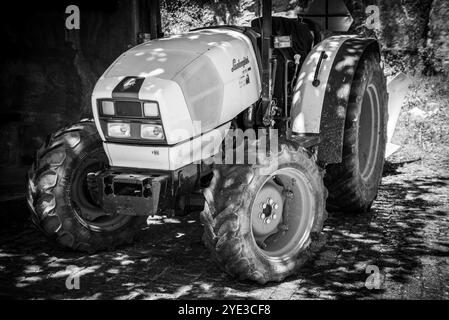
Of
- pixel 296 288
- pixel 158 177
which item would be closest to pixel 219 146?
pixel 158 177

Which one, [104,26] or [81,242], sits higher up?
[104,26]

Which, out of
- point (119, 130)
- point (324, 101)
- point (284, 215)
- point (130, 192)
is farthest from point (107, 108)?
point (324, 101)

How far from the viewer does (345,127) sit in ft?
20.0

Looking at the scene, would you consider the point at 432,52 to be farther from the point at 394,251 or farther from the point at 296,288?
the point at 296,288

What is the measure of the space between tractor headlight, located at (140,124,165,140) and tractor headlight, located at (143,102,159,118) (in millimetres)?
86

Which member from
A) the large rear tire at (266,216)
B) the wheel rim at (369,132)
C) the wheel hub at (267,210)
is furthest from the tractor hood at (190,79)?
the wheel rim at (369,132)

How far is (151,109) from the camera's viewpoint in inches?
185

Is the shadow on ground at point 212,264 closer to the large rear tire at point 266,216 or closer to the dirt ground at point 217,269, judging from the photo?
the dirt ground at point 217,269

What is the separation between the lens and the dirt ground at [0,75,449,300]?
186 inches

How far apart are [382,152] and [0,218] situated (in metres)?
4.21

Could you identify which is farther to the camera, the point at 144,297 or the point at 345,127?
the point at 345,127

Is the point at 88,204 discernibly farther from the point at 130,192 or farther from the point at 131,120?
the point at 131,120

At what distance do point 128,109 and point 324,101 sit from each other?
6.04ft

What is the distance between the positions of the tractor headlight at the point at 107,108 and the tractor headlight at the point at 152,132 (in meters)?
0.28
